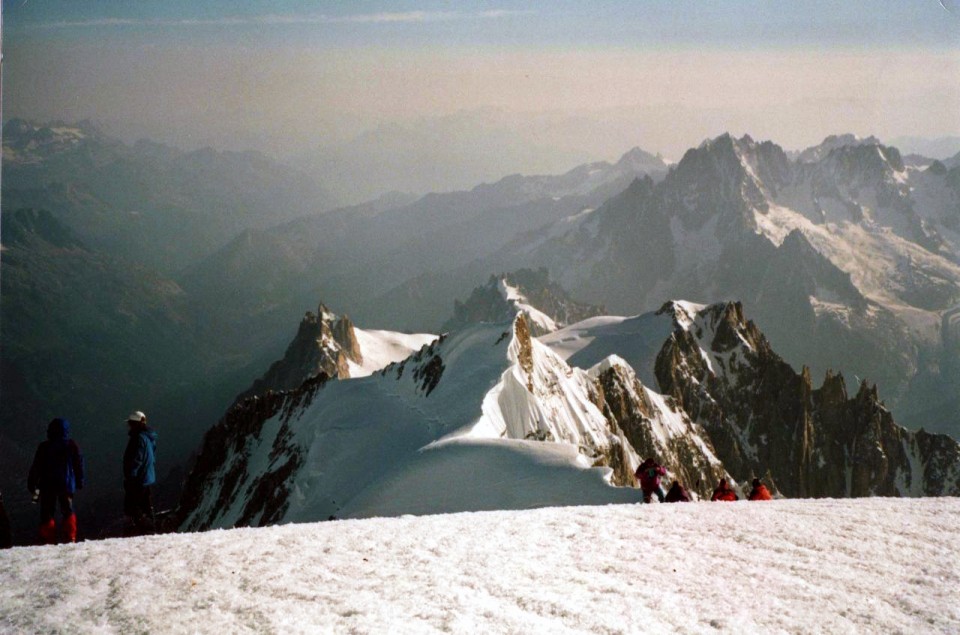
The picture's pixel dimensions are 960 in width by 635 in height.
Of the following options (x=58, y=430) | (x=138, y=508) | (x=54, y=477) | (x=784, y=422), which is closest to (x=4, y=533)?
(x=54, y=477)

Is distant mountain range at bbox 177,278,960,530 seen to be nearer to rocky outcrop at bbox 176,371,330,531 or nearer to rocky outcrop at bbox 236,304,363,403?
rocky outcrop at bbox 176,371,330,531

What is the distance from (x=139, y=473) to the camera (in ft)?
59.2

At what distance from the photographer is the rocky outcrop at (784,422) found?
119 metres

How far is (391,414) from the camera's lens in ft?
172

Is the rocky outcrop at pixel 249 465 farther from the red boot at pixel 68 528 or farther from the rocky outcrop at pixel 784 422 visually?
the rocky outcrop at pixel 784 422

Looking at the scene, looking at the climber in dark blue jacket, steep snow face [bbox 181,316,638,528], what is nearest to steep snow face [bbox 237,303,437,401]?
steep snow face [bbox 181,316,638,528]

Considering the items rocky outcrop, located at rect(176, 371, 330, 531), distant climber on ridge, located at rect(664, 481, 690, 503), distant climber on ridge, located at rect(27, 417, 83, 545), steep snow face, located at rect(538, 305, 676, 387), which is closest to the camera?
distant climber on ridge, located at rect(27, 417, 83, 545)

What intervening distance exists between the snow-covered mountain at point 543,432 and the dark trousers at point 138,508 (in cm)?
1005

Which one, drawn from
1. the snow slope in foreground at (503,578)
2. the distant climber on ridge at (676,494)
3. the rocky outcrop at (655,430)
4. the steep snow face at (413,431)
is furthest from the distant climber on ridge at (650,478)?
the rocky outcrop at (655,430)

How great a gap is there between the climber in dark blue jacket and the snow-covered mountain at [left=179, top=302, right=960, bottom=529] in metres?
10.2

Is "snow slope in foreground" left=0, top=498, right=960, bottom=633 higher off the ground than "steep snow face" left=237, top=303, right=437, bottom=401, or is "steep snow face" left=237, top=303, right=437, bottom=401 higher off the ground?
"steep snow face" left=237, top=303, right=437, bottom=401

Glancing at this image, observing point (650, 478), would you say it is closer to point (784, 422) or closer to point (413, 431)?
point (413, 431)

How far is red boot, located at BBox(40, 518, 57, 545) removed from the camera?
16.8 meters

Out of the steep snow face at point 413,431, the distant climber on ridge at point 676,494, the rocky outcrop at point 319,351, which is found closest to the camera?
the distant climber on ridge at point 676,494
